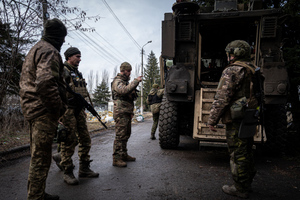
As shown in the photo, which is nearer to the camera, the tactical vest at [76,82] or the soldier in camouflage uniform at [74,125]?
the soldier in camouflage uniform at [74,125]

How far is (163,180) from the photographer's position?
321cm

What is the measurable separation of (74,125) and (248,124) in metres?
2.36

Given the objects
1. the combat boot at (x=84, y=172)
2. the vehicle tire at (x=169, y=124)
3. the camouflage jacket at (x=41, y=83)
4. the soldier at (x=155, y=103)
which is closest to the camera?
the camouflage jacket at (x=41, y=83)

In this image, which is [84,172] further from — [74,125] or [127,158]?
[127,158]

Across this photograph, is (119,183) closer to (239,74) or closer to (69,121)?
(69,121)

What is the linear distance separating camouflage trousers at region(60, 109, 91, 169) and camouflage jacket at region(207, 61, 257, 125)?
1947 mm

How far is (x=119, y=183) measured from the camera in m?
3.09

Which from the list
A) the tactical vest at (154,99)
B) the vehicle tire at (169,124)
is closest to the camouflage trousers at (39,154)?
the vehicle tire at (169,124)

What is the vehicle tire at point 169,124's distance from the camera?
15.8 feet

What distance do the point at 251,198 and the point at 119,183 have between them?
67.9 inches

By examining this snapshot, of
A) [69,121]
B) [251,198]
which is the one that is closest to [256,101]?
[251,198]

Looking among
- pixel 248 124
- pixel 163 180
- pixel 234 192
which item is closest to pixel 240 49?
pixel 248 124

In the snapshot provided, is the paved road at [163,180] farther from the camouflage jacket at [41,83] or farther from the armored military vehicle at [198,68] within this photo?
the camouflage jacket at [41,83]

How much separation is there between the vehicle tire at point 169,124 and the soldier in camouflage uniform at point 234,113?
1982 mm
